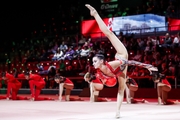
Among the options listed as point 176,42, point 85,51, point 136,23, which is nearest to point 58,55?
point 85,51

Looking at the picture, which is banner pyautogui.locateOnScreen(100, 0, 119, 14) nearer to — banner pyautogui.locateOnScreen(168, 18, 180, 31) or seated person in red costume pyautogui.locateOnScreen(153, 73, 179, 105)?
banner pyautogui.locateOnScreen(168, 18, 180, 31)

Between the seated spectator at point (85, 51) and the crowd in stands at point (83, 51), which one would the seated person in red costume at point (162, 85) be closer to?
the crowd in stands at point (83, 51)

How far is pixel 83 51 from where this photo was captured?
16.6 meters

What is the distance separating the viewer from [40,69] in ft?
56.3

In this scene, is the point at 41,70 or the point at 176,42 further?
the point at 41,70

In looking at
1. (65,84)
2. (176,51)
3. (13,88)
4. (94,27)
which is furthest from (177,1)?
(13,88)

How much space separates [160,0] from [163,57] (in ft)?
17.0

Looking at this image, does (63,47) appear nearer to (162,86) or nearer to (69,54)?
(69,54)

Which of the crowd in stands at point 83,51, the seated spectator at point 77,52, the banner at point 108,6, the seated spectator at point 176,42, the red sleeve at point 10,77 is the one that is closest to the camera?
the red sleeve at point 10,77

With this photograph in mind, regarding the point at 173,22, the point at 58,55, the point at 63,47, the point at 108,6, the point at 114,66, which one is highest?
the point at 108,6

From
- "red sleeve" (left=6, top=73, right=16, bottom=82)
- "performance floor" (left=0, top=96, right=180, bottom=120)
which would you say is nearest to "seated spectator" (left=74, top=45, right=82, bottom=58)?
"red sleeve" (left=6, top=73, right=16, bottom=82)

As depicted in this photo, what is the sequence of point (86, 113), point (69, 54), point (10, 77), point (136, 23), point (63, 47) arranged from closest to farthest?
point (86, 113) < point (10, 77) < point (69, 54) < point (136, 23) < point (63, 47)

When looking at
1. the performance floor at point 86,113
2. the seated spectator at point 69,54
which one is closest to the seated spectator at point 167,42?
the seated spectator at point 69,54

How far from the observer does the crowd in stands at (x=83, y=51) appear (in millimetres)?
13125
